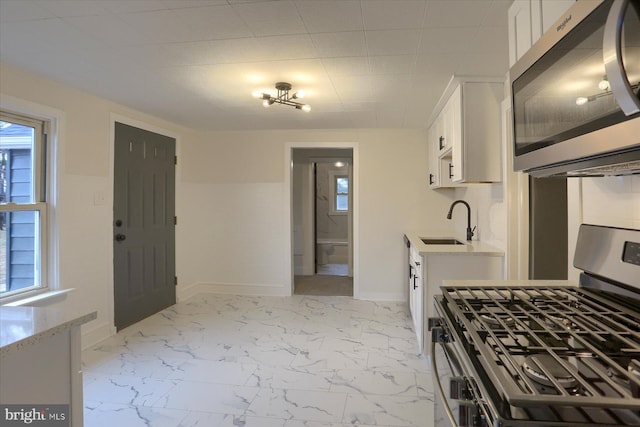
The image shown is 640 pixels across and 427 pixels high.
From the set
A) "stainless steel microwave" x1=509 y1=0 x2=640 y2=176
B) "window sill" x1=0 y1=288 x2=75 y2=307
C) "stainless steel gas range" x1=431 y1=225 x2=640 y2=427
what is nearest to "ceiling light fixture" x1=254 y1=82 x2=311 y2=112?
"stainless steel microwave" x1=509 y1=0 x2=640 y2=176

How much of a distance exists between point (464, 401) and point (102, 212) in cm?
340

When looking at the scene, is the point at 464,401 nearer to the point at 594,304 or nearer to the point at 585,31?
the point at 594,304

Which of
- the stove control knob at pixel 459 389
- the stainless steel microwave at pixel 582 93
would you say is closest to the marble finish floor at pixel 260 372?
the stove control knob at pixel 459 389

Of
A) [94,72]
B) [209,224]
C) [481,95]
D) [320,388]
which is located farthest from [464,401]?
[209,224]

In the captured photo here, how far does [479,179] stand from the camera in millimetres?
2672

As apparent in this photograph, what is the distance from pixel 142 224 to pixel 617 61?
4.00 meters

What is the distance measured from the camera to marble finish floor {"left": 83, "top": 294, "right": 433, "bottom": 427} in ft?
6.78

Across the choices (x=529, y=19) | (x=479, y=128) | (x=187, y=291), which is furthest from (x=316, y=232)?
(x=529, y=19)

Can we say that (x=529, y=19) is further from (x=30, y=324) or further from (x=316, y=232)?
(x=316, y=232)

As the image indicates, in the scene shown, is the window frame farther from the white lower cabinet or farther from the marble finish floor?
the white lower cabinet

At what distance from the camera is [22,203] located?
2.62 metres

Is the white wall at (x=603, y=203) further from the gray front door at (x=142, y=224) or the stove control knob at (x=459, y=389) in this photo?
the gray front door at (x=142, y=224)

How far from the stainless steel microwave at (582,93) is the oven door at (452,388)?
0.59 m

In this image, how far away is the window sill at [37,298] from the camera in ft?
8.08
